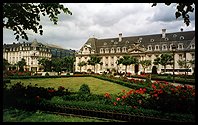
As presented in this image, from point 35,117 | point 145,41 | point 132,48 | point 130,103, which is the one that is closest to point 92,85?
point 130,103

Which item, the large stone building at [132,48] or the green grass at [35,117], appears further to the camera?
the large stone building at [132,48]

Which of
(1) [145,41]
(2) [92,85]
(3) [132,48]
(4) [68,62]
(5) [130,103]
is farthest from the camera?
(4) [68,62]

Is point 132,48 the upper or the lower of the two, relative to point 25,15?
upper

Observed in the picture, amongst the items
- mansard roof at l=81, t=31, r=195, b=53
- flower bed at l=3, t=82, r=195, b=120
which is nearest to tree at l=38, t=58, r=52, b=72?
mansard roof at l=81, t=31, r=195, b=53

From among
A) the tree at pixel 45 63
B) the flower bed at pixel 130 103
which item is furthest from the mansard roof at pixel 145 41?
the flower bed at pixel 130 103

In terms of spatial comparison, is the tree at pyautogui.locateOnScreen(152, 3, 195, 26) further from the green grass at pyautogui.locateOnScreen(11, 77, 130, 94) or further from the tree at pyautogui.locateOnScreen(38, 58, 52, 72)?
the tree at pyautogui.locateOnScreen(38, 58, 52, 72)

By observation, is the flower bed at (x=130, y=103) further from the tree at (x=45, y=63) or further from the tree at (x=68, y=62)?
the tree at (x=68, y=62)

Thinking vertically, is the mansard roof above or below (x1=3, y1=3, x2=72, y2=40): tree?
above

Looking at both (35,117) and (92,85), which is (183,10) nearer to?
(35,117)

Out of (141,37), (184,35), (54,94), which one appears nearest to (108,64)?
(141,37)

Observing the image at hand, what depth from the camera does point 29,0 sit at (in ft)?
22.7

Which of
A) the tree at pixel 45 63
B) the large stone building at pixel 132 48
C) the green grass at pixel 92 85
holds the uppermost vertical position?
the large stone building at pixel 132 48

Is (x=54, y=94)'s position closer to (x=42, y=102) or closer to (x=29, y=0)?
(x=42, y=102)

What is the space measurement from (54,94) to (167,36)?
5106 centimetres
